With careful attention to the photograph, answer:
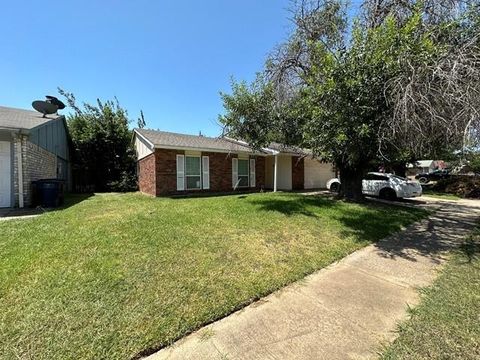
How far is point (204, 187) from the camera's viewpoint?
14.7 metres

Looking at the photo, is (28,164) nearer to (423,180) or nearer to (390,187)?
(390,187)

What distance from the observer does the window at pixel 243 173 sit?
16234 mm

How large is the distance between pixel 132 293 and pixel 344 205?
8521 millimetres

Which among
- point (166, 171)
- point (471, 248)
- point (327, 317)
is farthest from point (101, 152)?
point (471, 248)

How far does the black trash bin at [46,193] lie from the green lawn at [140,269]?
8.40 ft

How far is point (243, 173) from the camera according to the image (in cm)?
1642

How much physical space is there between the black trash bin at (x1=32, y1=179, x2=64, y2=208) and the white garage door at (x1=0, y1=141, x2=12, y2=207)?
800 millimetres

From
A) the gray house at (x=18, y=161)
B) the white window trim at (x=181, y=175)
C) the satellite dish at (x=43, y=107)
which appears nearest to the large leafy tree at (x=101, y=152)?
the satellite dish at (x=43, y=107)

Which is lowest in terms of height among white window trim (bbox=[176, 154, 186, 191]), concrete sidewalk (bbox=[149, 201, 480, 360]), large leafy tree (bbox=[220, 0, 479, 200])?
concrete sidewalk (bbox=[149, 201, 480, 360])

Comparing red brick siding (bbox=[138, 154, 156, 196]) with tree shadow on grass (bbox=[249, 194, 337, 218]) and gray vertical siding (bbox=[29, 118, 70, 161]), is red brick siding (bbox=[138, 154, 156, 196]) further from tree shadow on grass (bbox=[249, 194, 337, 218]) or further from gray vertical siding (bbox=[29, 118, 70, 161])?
tree shadow on grass (bbox=[249, 194, 337, 218])

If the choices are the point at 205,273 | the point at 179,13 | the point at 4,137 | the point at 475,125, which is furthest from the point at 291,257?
the point at 4,137

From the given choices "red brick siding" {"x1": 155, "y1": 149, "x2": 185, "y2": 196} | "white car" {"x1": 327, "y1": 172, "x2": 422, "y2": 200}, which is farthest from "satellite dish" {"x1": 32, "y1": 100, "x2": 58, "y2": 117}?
"white car" {"x1": 327, "y1": 172, "x2": 422, "y2": 200}

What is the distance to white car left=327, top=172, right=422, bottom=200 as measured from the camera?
13.9 m

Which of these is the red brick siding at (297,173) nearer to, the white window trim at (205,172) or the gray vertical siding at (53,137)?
the white window trim at (205,172)
